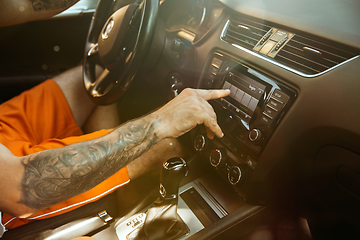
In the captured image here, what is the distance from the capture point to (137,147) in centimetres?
78

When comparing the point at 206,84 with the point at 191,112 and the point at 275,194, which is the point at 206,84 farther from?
the point at 275,194

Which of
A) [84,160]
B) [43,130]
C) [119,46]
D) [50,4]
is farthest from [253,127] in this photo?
[50,4]

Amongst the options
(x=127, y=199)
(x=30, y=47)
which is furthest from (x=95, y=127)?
(x=30, y=47)

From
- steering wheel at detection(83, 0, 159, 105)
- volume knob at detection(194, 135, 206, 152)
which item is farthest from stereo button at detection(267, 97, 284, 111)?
steering wheel at detection(83, 0, 159, 105)

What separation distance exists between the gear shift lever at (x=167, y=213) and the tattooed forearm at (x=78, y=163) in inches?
4.7

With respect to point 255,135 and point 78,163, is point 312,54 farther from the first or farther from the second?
point 78,163

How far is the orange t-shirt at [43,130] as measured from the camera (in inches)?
33.2

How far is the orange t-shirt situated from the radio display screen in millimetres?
479

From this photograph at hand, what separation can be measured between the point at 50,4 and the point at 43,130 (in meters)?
0.80

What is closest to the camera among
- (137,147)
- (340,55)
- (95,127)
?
(340,55)

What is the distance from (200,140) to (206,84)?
0.75ft

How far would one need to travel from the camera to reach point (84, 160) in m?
0.71

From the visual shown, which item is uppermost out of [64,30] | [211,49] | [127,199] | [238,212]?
[211,49]

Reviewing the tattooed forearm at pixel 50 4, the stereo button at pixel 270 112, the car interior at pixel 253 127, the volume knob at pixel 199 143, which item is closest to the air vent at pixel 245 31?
the car interior at pixel 253 127
